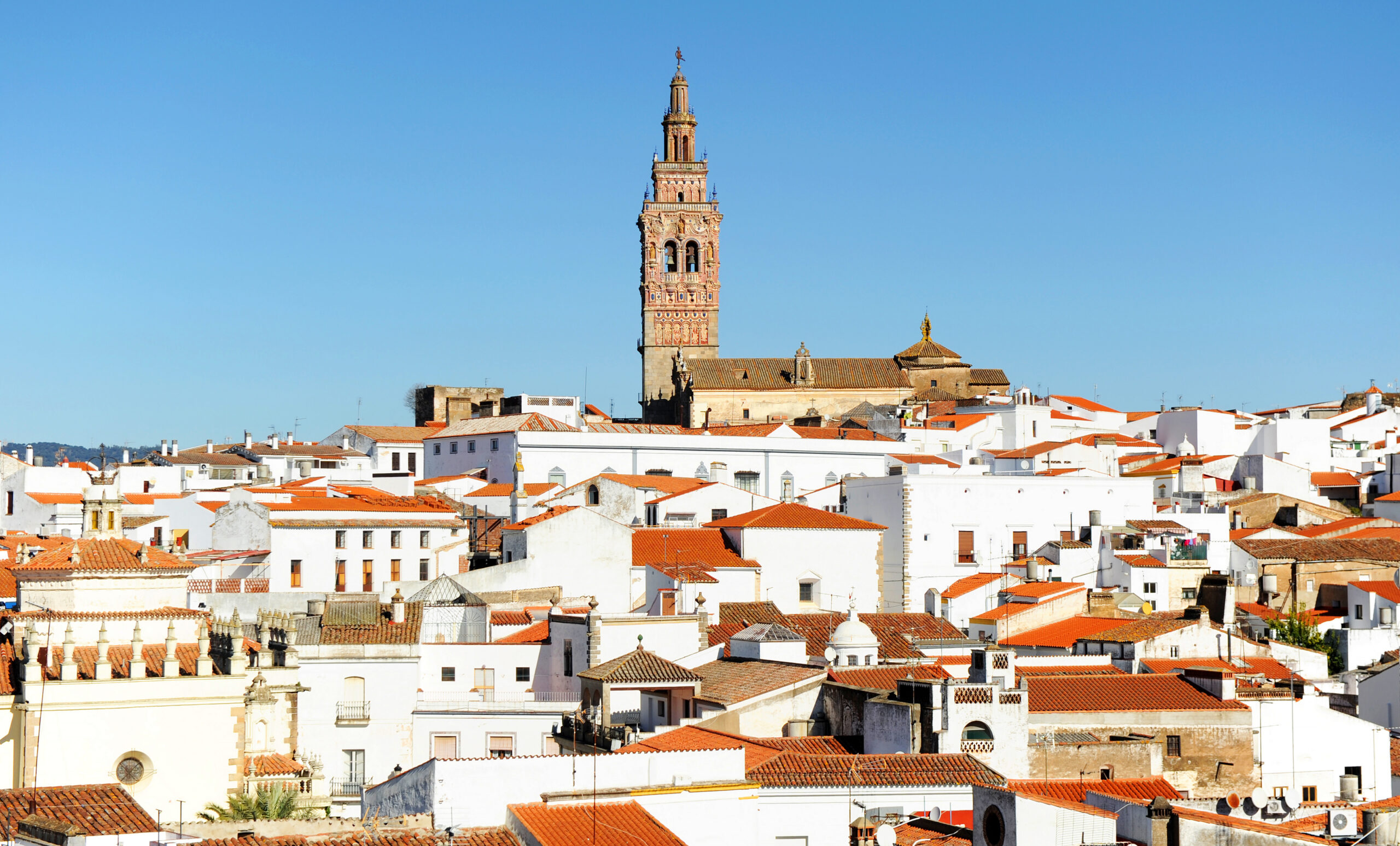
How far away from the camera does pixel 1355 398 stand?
9188 cm

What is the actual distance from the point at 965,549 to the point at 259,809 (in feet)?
102

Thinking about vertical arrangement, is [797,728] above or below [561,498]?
below

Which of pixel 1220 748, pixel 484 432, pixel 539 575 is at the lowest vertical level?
pixel 1220 748

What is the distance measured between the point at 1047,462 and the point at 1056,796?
43607 mm

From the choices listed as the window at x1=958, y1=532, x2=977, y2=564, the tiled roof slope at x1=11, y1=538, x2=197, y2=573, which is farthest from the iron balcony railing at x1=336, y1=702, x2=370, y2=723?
the window at x1=958, y1=532, x2=977, y2=564

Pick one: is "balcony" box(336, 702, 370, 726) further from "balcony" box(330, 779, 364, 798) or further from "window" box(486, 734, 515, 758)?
"window" box(486, 734, 515, 758)

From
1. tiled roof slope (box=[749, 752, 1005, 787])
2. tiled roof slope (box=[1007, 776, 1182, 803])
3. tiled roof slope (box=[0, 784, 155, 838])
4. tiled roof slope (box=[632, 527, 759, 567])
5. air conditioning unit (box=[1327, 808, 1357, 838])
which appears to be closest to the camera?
tiled roof slope (box=[0, 784, 155, 838])

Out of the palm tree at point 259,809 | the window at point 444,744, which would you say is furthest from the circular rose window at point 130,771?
the window at point 444,744

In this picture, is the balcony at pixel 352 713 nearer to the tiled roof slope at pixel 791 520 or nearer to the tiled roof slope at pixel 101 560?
the tiled roof slope at pixel 101 560

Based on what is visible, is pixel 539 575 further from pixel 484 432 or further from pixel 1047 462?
pixel 1047 462

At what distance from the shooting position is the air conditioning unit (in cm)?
1920

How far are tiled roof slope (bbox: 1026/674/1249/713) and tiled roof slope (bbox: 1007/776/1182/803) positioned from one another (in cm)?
390

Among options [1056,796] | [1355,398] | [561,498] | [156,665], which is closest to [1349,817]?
[1056,796]

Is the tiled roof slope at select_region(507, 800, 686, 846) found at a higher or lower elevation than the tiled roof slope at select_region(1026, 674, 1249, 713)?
lower
